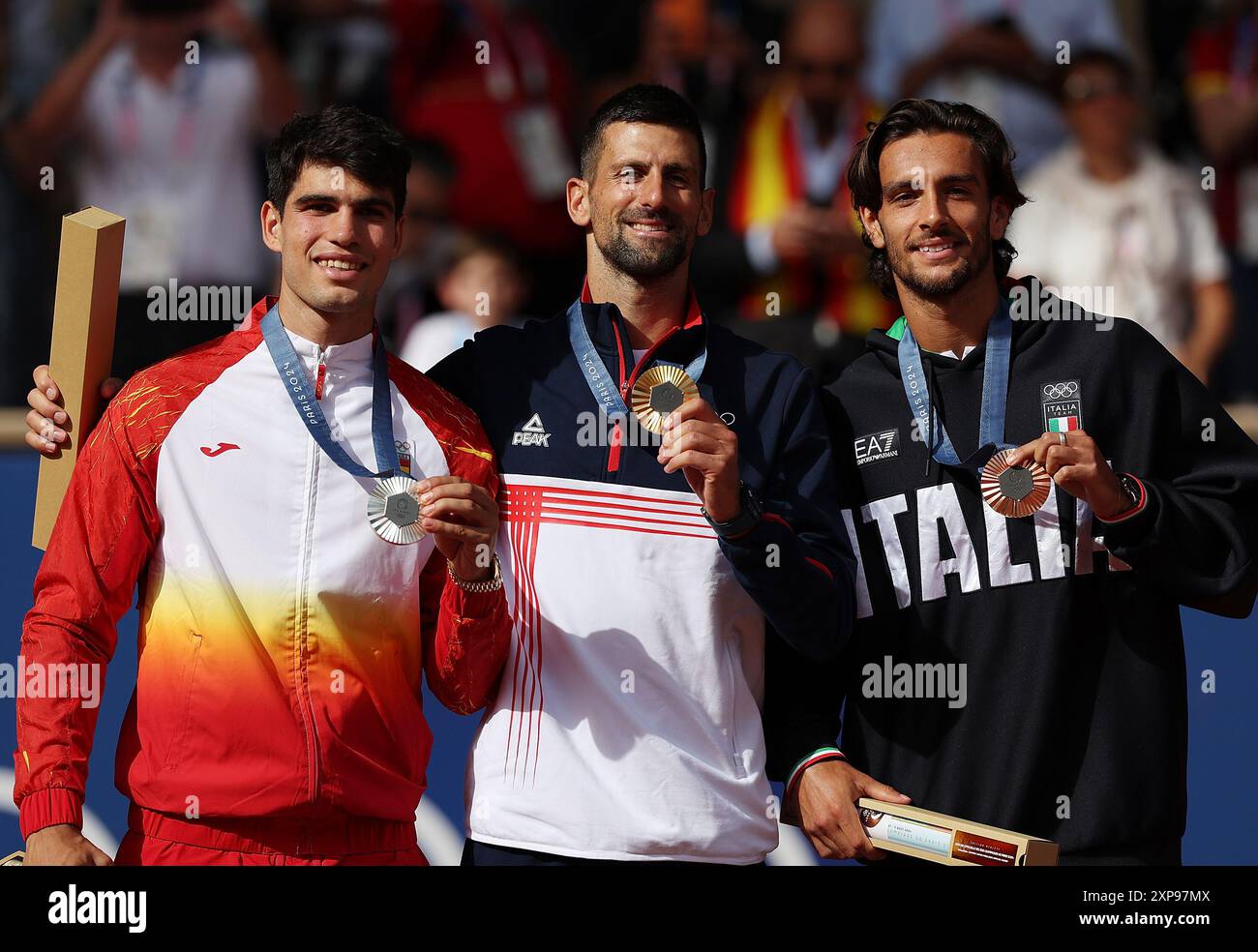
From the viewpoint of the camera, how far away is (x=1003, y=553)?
407cm

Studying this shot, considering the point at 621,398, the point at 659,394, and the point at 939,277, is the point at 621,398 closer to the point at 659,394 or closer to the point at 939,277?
the point at 659,394

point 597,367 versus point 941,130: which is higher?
point 941,130

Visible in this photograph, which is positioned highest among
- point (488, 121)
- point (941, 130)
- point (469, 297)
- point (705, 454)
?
point (488, 121)

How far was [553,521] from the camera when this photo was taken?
4.00m

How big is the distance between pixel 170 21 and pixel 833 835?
15.8 ft

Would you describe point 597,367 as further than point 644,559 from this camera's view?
Yes

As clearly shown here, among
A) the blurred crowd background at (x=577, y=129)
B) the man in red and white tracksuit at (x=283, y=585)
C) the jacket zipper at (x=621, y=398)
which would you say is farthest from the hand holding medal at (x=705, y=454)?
the blurred crowd background at (x=577, y=129)

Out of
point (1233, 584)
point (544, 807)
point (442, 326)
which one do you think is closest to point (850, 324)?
point (442, 326)

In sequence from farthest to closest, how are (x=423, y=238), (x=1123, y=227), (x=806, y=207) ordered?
(x=423, y=238) → (x=1123, y=227) → (x=806, y=207)

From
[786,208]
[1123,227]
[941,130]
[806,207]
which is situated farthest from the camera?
[1123,227]

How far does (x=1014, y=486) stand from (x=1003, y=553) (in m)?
0.27

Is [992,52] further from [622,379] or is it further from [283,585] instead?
[283,585]

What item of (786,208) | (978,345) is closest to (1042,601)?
(978,345)

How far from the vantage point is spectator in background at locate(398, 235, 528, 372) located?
680cm
